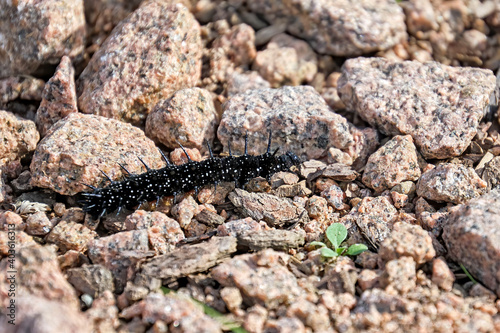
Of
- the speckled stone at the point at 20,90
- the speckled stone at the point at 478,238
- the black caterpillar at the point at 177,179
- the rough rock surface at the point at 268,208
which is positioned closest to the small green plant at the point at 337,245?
the rough rock surface at the point at 268,208

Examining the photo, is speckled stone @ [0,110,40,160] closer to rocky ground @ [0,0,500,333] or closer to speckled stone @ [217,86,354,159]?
rocky ground @ [0,0,500,333]

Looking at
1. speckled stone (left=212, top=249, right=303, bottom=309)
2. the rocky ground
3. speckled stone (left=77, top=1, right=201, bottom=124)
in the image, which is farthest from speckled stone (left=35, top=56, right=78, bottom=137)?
speckled stone (left=212, top=249, right=303, bottom=309)

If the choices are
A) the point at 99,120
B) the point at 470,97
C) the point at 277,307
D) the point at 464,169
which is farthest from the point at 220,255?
the point at 470,97

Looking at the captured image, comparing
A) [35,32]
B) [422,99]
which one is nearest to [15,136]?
[35,32]

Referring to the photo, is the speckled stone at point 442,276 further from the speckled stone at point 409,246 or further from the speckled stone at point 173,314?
the speckled stone at point 173,314

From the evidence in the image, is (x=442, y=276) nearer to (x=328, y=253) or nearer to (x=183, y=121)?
(x=328, y=253)

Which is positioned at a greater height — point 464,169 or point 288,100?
point 288,100

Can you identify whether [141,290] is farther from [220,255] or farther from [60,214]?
[60,214]
